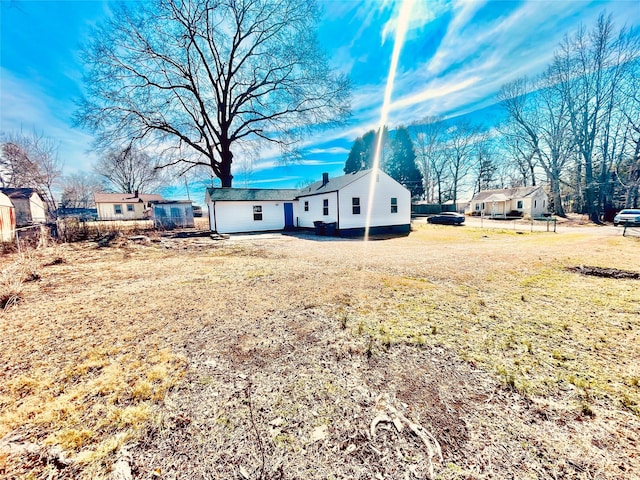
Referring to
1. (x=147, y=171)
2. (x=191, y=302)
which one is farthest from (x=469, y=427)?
(x=147, y=171)

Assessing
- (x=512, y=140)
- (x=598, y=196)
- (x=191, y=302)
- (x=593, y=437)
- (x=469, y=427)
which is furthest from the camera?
(x=512, y=140)

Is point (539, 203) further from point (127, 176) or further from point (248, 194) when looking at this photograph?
point (127, 176)

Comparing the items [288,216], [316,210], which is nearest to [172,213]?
[288,216]

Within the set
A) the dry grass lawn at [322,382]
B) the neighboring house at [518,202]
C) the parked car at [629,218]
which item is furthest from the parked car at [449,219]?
the dry grass lawn at [322,382]

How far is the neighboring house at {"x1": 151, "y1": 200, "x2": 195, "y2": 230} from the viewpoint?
20.4 metres

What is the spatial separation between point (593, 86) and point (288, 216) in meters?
28.1

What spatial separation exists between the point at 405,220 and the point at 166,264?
1475 centimetres

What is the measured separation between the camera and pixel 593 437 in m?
1.72

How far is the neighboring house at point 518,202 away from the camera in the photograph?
95.6 ft

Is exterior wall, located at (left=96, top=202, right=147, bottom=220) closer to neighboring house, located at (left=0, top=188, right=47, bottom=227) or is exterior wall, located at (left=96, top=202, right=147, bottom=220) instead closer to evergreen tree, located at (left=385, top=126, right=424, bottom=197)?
neighboring house, located at (left=0, top=188, right=47, bottom=227)

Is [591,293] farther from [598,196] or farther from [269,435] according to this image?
[598,196]

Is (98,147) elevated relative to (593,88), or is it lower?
lower

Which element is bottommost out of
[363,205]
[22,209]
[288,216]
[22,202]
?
[288,216]

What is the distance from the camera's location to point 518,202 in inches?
1193
